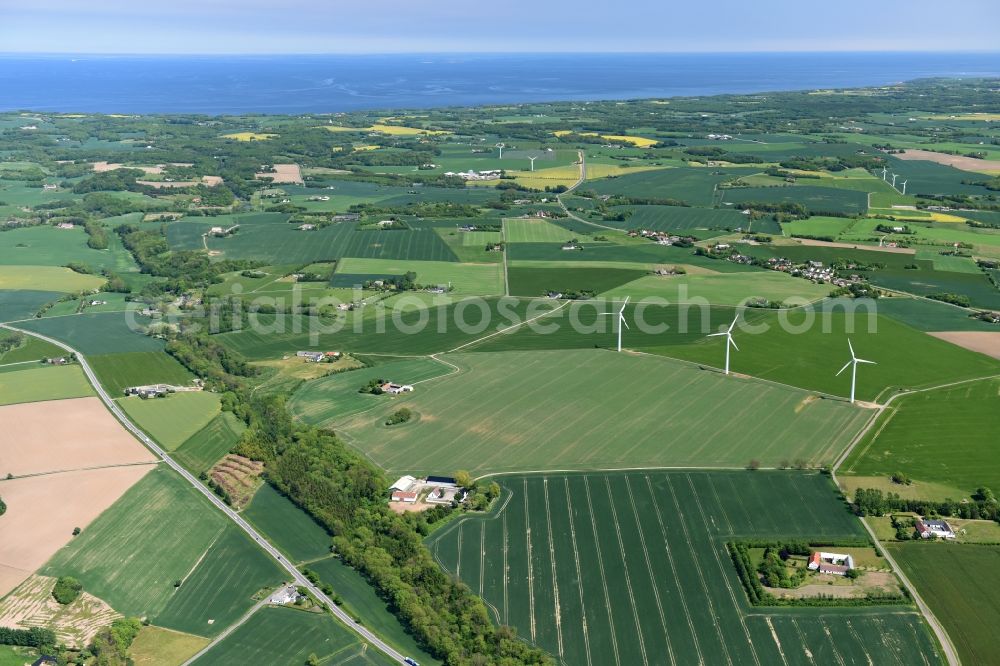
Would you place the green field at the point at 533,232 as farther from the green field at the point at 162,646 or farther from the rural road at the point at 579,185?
the green field at the point at 162,646

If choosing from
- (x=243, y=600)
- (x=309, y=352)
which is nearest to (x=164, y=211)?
(x=309, y=352)

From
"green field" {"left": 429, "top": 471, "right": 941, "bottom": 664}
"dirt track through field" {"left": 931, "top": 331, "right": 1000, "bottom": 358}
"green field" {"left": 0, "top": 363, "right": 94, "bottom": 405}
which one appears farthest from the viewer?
"dirt track through field" {"left": 931, "top": 331, "right": 1000, "bottom": 358}

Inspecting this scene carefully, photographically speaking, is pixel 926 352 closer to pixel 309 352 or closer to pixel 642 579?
pixel 642 579

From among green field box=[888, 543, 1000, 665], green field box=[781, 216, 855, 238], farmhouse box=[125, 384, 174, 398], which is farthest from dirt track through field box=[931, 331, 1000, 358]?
farmhouse box=[125, 384, 174, 398]

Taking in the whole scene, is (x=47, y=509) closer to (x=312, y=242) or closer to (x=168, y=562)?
(x=168, y=562)

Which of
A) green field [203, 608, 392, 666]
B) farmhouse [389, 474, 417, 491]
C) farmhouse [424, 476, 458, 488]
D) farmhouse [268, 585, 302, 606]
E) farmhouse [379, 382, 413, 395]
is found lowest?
green field [203, 608, 392, 666]

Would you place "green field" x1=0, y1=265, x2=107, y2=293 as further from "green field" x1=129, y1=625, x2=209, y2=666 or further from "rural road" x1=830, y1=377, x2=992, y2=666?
"rural road" x1=830, y1=377, x2=992, y2=666
